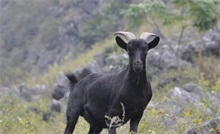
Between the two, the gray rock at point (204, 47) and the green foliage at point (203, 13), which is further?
the gray rock at point (204, 47)

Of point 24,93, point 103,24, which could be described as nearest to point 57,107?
point 24,93

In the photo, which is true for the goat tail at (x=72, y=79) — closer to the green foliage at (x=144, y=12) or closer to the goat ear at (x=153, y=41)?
the goat ear at (x=153, y=41)

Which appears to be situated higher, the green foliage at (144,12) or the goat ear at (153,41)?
the goat ear at (153,41)

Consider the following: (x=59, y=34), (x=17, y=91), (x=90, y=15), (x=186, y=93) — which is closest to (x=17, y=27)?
(x=59, y=34)

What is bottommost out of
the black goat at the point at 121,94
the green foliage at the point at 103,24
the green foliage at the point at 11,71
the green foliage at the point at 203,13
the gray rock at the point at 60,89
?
the green foliage at the point at 11,71

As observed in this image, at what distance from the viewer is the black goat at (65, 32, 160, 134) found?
9.44 meters

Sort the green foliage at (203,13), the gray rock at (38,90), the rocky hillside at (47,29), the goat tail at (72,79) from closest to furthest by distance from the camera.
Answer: the goat tail at (72,79), the green foliage at (203,13), the gray rock at (38,90), the rocky hillside at (47,29)

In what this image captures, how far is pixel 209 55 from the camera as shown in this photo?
23.3 m

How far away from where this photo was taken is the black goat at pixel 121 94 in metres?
9.44

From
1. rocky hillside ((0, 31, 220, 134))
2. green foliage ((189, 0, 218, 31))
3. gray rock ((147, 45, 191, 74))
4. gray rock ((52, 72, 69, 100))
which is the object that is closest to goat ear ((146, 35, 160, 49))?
rocky hillside ((0, 31, 220, 134))

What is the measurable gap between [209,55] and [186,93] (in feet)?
23.1

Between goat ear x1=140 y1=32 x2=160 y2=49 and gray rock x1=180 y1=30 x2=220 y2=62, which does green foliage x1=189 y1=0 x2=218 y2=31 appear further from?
goat ear x1=140 y1=32 x2=160 y2=49

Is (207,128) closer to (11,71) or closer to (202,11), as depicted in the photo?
(202,11)

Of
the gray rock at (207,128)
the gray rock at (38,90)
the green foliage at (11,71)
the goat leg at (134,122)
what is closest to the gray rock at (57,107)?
the gray rock at (38,90)
